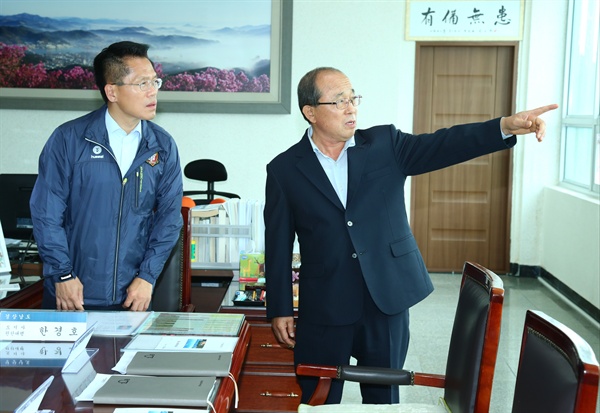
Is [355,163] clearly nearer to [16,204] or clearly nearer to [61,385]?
[61,385]

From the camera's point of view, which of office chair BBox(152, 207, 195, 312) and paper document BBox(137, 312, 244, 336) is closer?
paper document BBox(137, 312, 244, 336)

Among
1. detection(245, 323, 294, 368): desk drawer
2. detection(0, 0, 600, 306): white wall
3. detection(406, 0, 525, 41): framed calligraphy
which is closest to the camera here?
detection(245, 323, 294, 368): desk drawer

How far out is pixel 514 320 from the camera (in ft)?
17.9

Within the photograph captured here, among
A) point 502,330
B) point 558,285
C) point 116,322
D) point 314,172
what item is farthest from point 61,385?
point 558,285

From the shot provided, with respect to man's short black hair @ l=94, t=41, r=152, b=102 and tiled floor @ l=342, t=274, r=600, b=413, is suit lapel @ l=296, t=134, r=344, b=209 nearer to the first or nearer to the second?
man's short black hair @ l=94, t=41, r=152, b=102

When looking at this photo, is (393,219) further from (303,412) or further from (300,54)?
(300,54)

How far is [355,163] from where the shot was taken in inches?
97.7

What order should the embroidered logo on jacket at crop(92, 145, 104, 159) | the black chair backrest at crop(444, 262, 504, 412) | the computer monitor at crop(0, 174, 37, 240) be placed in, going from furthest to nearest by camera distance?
1. the computer monitor at crop(0, 174, 37, 240)
2. the embroidered logo on jacket at crop(92, 145, 104, 159)
3. the black chair backrest at crop(444, 262, 504, 412)

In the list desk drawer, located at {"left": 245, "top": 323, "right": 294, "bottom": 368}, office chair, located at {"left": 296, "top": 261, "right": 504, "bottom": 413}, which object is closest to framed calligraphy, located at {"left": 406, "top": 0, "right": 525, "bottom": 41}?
desk drawer, located at {"left": 245, "top": 323, "right": 294, "bottom": 368}

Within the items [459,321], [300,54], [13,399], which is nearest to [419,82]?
[300,54]

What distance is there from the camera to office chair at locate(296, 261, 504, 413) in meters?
1.86

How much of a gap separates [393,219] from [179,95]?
14.7 ft

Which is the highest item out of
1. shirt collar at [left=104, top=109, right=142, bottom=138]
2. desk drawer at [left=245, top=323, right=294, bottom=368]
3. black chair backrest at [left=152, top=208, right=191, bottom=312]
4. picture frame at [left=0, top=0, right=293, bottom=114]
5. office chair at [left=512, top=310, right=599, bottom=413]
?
picture frame at [left=0, top=0, right=293, bottom=114]

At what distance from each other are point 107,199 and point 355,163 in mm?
874
